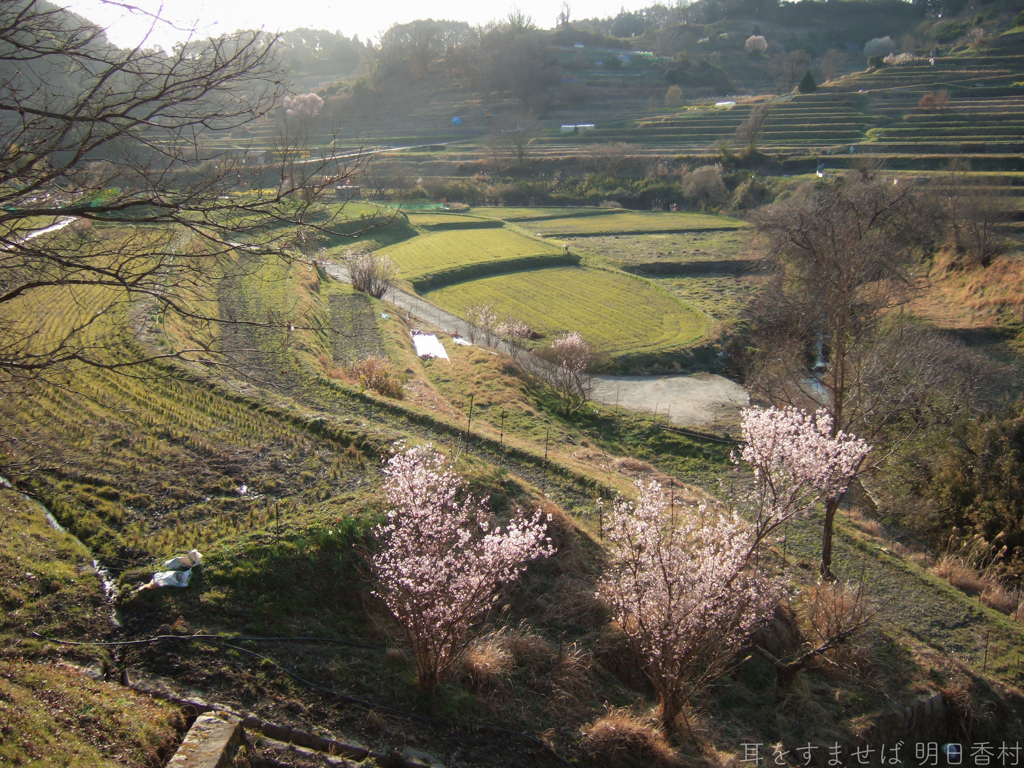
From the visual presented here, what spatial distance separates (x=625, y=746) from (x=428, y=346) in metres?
20.1

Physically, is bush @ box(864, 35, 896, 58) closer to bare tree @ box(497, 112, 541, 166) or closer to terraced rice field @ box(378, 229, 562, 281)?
bare tree @ box(497, 112, 541, 166)

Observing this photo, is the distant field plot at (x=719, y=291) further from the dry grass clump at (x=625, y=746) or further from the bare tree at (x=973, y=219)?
the dry grass clump at (x=625, y=746)

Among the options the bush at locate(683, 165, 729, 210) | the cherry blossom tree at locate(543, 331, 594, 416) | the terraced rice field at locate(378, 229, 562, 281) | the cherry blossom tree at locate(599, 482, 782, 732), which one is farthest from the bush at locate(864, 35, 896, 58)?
the cherry blossom tree at locate(599, 482, 782, 732)

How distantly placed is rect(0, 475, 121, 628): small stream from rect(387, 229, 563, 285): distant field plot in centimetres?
2779

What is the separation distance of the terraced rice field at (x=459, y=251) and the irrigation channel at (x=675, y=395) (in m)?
11.8

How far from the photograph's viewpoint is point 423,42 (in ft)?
326

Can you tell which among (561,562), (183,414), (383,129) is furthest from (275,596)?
(383,129)

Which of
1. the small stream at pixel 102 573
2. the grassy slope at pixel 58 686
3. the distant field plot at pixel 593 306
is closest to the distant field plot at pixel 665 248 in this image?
the distant field plot at pixel 593 306

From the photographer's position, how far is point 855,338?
12.7 meters

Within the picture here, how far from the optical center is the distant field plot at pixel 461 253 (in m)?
37.5

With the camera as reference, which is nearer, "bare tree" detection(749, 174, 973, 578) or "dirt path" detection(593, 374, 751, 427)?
"bare tree" detection(749, 174, 973, 578)

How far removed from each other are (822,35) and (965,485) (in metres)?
134

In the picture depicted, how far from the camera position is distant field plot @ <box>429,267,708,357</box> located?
2839 cm

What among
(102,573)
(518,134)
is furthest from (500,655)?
(518,134)
